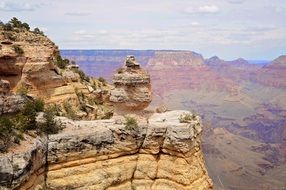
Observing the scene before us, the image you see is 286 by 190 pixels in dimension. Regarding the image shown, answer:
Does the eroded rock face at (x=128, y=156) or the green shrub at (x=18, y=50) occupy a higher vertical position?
the green shrub at (x=18, y=50)

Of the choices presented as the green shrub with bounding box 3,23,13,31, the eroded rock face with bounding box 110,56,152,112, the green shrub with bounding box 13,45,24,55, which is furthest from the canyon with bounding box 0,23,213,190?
the green shrub with bounding box 3,23,13,31

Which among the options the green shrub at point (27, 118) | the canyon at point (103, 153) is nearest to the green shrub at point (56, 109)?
the canyon at point (103, 153)

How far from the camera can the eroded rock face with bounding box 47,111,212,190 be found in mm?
23750

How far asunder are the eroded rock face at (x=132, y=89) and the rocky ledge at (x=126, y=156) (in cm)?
757

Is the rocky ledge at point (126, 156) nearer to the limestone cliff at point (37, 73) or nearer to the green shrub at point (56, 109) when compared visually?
the green shrub at point (56, 109)

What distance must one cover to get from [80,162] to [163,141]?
474 cm

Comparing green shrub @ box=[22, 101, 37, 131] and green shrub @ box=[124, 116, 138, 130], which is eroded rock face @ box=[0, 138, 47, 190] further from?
green shrub @ box=[124, 116, 138, 130]

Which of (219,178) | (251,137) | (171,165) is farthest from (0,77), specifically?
(251,137)

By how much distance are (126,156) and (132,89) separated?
998 cm

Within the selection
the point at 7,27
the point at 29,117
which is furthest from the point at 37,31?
the point at 29,117

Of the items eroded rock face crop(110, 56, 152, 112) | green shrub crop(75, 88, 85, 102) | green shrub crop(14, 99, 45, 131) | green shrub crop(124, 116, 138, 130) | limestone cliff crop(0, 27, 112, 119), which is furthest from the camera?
green shrub crop(75, 88, 85, 102)

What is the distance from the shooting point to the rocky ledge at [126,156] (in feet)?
77.7

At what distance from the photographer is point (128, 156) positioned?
84.6 ft

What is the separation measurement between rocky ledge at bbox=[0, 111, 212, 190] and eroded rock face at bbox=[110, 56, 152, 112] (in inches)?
298
